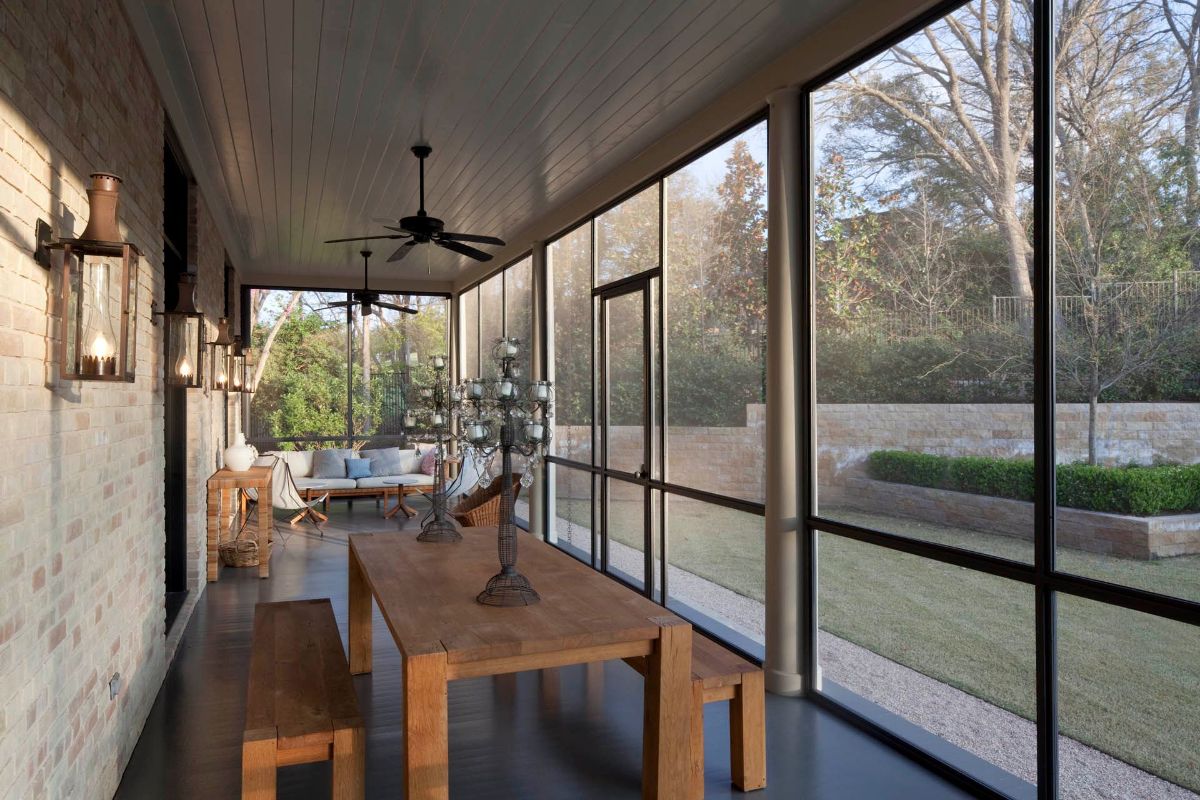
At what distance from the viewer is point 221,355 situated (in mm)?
6961

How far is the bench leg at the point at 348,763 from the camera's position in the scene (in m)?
2.54

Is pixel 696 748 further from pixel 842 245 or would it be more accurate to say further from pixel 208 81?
pixel 208 81

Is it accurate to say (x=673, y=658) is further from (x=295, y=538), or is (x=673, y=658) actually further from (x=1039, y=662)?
(x=295, y=538)

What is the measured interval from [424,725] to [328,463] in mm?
8682

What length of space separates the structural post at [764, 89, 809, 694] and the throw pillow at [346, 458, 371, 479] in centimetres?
775

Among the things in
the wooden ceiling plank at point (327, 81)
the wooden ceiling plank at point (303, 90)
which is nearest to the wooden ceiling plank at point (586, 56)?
the wooden ceiling plank at point (327, 81)

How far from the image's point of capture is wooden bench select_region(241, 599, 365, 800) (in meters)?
2.46

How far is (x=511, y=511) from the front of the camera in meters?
3.03

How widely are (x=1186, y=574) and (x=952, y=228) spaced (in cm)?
141

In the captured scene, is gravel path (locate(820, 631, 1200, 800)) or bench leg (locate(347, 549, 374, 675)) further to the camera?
bench leg (locate(347, 549, 374, 675))

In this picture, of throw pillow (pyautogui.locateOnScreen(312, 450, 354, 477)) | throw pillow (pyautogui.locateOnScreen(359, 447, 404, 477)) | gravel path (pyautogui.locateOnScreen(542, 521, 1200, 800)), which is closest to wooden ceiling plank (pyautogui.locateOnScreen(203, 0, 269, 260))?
gravel path (pyautogui.locateOnScreen(542, 521, 1200, 800))

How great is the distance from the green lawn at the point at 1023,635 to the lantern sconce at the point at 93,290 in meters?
2.80

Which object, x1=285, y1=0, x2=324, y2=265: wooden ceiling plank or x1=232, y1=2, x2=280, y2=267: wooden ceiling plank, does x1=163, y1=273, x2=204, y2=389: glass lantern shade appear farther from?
x1=285, y1=0, x2=324, y2=265: wooden ceiling plank

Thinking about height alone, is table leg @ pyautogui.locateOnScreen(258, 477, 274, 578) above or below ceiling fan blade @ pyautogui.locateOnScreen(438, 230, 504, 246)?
below
